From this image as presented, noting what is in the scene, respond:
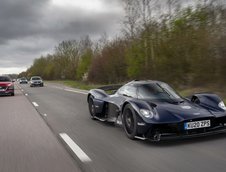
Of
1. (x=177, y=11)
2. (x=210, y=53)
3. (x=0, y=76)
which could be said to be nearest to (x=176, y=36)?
(x=177, y=11)

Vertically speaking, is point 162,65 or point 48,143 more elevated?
point 162,65

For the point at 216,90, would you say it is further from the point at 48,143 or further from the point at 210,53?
the point at 48,143

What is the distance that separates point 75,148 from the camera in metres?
5.96

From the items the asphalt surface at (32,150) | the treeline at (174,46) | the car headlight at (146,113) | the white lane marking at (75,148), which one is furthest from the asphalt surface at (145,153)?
the treeline at (174,46)

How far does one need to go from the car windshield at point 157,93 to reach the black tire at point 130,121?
57 centimetres

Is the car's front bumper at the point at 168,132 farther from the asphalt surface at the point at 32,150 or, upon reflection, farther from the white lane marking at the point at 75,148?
the asphalt surface at the point at 32,150

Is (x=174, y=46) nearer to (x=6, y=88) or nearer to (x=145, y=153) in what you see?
(x=6, y=88)

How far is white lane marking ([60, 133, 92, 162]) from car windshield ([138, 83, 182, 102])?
5.71ft

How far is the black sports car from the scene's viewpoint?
5758 millimetres

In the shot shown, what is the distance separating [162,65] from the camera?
21.7m

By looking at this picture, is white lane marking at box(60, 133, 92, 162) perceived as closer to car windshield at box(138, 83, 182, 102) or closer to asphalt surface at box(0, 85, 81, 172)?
asphalt surface at box(0, 85, 81, 172)

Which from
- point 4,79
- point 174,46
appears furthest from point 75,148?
point 4,79

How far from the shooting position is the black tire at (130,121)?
6170mm

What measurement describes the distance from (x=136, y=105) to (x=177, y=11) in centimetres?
1602
